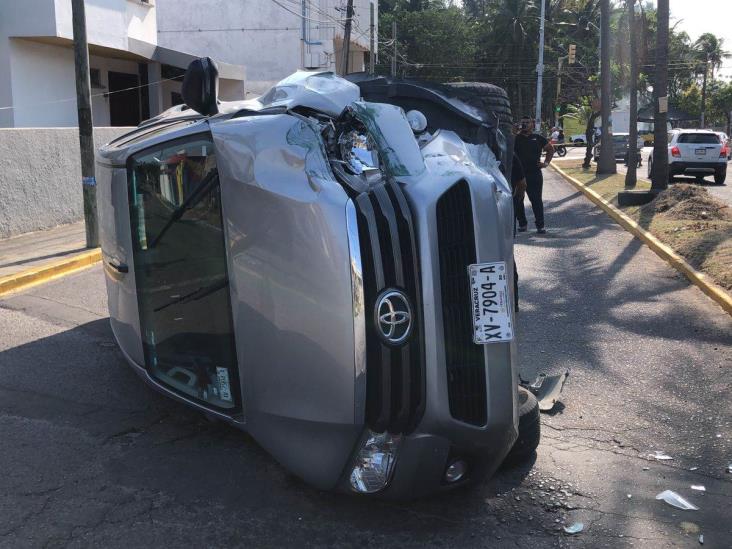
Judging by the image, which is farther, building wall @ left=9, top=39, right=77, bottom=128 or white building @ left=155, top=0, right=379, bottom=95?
white building @ left=155, top=0, right=379, bottom=95

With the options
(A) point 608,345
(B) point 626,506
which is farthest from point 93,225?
(B) point 626,506

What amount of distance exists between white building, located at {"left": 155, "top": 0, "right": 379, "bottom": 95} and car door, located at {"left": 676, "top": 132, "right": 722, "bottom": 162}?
17871 millimetres

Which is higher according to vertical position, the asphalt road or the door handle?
the door handle

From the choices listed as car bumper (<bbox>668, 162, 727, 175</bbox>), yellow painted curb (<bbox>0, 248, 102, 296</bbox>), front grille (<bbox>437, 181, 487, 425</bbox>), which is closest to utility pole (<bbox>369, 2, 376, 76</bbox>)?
car bumper (<bbox>668, 162, 727, 175</bbox>)

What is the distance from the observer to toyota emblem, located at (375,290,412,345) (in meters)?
3.32

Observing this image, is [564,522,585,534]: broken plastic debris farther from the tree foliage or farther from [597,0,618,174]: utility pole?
the tree foliage

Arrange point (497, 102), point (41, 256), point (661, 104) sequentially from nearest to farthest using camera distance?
point (497, 102) → point (41, 256) → point (661, 104)

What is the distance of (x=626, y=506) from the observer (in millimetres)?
3859

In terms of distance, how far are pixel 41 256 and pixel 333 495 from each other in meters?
7.59

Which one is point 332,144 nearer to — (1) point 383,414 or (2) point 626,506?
(1) point 383,414

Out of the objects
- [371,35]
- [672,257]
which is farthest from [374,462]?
[371,35]

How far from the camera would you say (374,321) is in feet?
10.9

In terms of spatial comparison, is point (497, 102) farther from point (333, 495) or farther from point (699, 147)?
point (699, 147)

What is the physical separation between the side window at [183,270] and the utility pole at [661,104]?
→ 14028 millimetres
